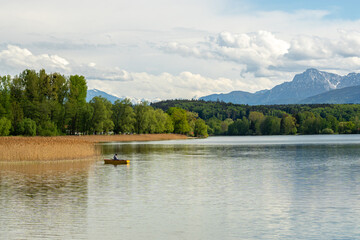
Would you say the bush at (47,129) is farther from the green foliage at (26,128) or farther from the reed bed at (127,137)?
the reed bed at (127,137)

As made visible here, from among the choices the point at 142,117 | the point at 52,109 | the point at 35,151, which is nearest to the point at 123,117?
the point at 142,117

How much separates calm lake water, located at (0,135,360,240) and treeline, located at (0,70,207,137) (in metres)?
79.2

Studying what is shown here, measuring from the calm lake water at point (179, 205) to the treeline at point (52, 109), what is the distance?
79239 mm

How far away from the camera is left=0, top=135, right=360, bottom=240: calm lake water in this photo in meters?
20.5

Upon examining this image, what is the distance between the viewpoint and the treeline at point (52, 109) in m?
121

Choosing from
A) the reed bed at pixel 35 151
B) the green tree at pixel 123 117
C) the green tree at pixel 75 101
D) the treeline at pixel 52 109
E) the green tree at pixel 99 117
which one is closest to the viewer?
the reed bed at pixel 35 151

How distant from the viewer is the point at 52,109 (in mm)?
130250

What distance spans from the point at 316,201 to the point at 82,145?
43301 mm

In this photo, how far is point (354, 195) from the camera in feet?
101

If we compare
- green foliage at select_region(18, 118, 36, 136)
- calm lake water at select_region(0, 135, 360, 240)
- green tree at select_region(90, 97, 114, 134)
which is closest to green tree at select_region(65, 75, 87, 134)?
green tree at select_region(90, 97, 114, 134)

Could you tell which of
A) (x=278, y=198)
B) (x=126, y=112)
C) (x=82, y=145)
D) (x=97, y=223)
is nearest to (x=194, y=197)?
(x=278, y=198)

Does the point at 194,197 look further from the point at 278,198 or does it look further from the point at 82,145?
the point at 82,145

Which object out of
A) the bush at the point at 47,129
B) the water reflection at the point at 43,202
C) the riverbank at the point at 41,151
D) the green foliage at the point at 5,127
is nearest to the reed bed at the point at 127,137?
the bush at the point at 47,129

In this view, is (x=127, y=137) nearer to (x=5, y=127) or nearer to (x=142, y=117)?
(x=142, y=117)
